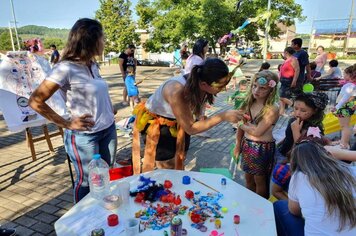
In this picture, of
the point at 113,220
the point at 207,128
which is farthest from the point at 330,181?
the point at 113,220

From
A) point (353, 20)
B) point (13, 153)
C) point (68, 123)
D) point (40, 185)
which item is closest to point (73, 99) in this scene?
point (68, 123)

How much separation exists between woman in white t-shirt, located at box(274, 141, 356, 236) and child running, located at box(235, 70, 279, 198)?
0.84 metres

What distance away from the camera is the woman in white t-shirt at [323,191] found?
139cm

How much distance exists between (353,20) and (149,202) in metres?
34.7

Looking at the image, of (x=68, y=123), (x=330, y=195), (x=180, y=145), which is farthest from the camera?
(x=180, y=145)

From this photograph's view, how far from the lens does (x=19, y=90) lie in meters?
3.55

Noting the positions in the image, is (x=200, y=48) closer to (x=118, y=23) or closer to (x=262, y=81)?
(x=262, y=81)

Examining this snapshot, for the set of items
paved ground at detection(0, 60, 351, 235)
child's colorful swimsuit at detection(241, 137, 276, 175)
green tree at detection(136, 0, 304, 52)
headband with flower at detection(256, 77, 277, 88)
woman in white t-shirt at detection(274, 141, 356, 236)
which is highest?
green tree at detection(136, 0, 304, 52)

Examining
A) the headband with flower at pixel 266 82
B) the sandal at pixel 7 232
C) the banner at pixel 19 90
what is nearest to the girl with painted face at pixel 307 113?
the headband with flower at pixel 266 82

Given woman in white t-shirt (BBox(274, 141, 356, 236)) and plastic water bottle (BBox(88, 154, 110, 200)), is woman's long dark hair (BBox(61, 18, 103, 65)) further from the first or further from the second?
woman in white t-shirt (BBox(274, 141, 356, 236))

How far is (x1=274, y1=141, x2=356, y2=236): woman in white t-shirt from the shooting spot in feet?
4.57

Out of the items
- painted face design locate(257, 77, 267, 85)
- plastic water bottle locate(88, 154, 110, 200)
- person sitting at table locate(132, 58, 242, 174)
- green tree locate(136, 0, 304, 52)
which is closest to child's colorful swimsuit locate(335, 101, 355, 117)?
painted face design locate(257, 77, 267, 85)

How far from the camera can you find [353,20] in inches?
1112

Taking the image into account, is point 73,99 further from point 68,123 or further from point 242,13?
point 242,13
